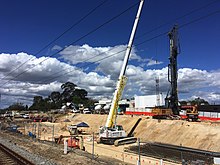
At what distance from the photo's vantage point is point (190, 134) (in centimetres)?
3741

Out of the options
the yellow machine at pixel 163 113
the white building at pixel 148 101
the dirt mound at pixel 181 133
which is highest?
the white building at pixel 148 101

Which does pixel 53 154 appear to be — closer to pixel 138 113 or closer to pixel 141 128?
pixel 141 128

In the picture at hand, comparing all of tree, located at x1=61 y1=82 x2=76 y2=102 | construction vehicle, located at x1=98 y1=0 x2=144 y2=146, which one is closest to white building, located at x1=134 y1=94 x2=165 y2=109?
construction vehicle, located at x1=98 y1=0 x2=144 y2=146

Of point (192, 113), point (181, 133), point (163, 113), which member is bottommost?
point (181, 133)

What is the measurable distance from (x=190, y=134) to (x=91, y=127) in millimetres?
32148

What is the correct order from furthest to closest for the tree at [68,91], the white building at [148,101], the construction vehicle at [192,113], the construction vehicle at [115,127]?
the tree at [68,91] → the white building at [148,101] → the construction vehicle at [192,113] → the construction vehicle at [115,127]

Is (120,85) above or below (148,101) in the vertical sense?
above

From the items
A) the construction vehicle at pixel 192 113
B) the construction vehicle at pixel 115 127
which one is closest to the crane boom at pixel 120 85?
the construction vehicle at pixel 115 127

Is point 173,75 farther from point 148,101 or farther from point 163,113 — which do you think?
point 148,101

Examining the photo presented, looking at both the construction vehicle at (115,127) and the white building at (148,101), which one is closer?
the construction vehicle at (115,127)

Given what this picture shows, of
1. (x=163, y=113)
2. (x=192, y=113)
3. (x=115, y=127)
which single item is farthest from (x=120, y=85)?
(x=192, y=113)

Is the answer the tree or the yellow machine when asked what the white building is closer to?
the yellow machine

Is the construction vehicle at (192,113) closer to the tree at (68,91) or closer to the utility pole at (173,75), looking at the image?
the utility pole at (173,75)

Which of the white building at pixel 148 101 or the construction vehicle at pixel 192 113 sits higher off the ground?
the white building at pixel 148 101
